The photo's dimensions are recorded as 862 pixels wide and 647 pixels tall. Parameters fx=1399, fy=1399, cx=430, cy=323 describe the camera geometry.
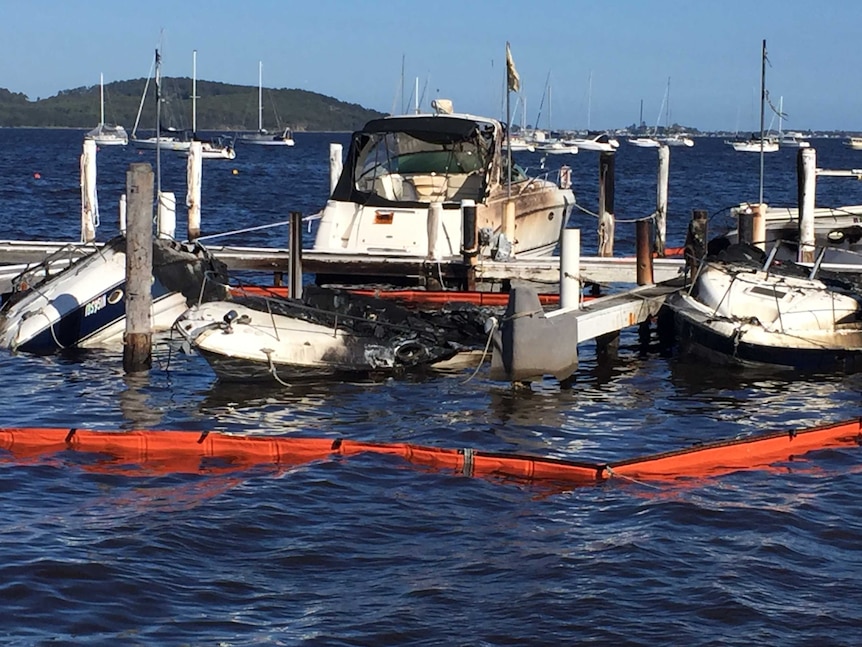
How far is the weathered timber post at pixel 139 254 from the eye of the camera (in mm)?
13352

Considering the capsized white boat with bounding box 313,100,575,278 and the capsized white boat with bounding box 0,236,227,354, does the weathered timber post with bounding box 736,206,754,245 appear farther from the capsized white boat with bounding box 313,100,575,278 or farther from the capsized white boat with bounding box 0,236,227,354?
the capsized white boat with bounding box 0,236,227,354

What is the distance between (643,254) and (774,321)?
2.21 metres

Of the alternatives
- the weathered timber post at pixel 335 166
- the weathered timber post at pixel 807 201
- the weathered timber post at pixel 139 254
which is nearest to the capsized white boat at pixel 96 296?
the weathered timber post at pixel 139 254

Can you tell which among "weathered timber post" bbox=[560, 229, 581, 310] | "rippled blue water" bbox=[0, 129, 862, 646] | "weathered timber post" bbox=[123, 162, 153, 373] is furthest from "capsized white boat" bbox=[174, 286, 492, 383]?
"weathered timber post" bbox=[560, 229, 581, 310]

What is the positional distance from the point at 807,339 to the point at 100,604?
330 inches

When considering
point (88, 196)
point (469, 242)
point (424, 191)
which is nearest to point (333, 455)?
point (469, 242)

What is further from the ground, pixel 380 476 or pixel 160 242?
pixel 160 242

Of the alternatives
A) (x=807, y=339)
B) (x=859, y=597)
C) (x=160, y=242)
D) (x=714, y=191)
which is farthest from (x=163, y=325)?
(x=714, y=191)

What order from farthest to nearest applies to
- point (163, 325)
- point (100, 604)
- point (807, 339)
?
point (163, 325)
point (807, 339)
point (100, 604)

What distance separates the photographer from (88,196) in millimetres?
21250

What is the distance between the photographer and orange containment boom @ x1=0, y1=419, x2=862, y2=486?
1030 centimetres

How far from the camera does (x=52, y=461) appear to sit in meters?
10.6

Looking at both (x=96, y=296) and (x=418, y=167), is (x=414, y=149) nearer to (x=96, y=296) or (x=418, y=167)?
(x=418, y=167)

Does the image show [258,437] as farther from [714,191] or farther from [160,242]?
[714,191]
